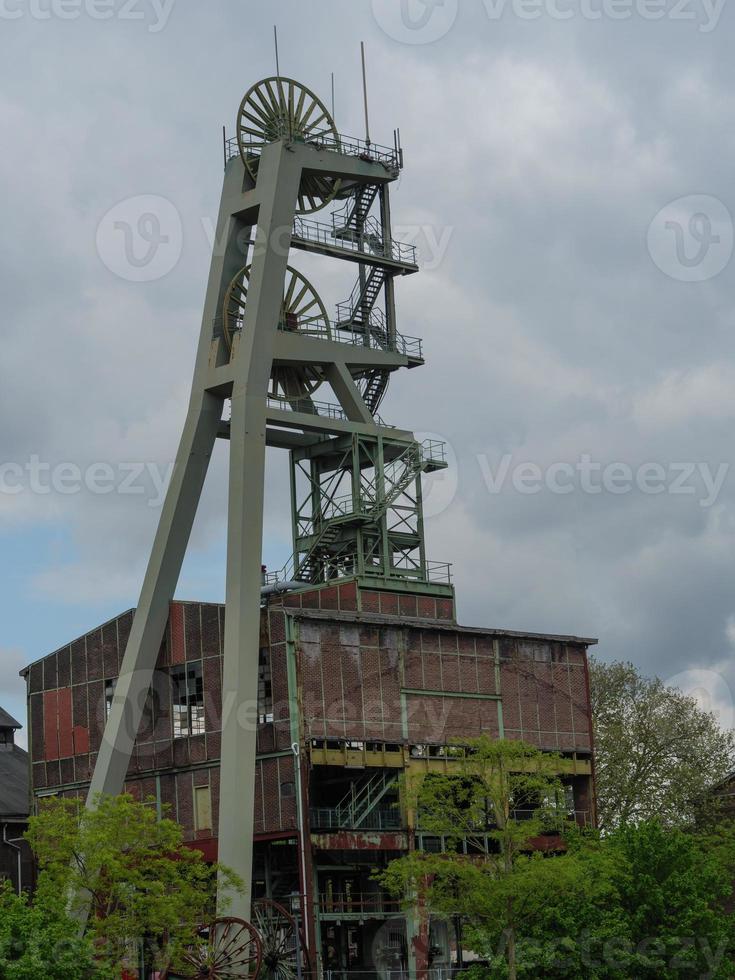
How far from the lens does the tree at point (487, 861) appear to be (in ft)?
142

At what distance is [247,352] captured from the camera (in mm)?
52344

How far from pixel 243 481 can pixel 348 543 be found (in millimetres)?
7269

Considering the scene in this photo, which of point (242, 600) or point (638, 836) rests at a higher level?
point (242, 600)

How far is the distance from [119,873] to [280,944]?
1019cm

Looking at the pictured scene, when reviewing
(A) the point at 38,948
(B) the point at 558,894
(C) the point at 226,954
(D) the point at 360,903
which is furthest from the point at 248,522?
(A) the point at 38,948

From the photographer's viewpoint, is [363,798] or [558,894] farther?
[363,798]

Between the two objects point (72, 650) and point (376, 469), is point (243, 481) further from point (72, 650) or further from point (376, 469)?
point (72, 650)

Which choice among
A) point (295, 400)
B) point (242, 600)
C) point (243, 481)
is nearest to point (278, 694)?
point (242, 600)

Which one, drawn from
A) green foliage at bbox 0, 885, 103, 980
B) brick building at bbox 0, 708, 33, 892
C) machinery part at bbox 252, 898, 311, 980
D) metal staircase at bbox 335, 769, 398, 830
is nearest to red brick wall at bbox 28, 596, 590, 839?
metal staircase at bbox 335, 769, 398, 830

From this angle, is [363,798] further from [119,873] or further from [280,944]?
[119,873]

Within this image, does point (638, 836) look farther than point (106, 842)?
Yes

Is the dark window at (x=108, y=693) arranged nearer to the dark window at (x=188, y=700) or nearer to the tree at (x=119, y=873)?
the dark window at (x=188, y=700)

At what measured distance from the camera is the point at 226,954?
4562cm

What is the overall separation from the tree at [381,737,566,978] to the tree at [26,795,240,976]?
638cm
